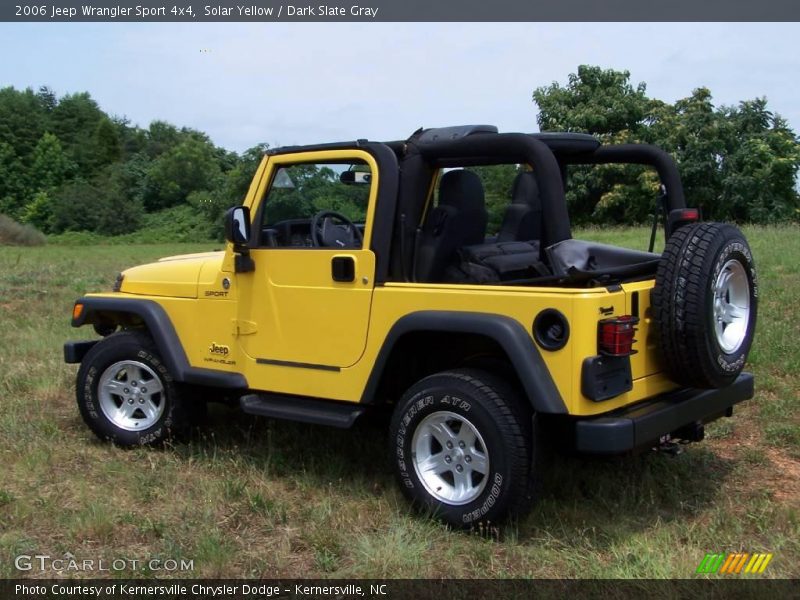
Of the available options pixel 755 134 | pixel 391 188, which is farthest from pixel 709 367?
pixel 755 134

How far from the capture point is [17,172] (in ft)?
222

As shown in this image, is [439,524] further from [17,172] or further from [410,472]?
[17,172]

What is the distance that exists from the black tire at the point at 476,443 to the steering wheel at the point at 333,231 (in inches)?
42.9

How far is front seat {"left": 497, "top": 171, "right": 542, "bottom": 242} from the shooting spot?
5043 millimetres

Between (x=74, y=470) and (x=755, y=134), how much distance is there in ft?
98.3

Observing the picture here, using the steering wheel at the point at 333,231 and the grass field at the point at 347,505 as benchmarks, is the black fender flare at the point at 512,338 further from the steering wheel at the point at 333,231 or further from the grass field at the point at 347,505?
the steering wheel at the point at 333,231

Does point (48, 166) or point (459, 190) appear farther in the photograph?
point (48, 166)

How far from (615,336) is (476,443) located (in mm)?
879

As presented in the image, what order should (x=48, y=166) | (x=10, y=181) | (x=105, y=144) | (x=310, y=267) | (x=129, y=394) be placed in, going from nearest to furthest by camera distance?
(x=310, y=267) → (x=129, y=394) → (x=10, y=181) → (x=48, y=166) → (x=105, y=144)

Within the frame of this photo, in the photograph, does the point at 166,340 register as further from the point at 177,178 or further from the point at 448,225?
the point at 177,178

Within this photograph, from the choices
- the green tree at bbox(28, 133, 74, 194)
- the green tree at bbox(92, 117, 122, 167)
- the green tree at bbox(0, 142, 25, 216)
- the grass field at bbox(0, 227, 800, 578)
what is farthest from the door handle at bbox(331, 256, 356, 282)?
the green tree at bbox(92, 117, 122, 167)

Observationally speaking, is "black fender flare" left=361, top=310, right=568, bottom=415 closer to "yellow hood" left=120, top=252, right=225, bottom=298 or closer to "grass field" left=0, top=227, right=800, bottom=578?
"grass field" left=0, top=227, right=800, bottom=578

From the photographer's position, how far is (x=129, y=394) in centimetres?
568

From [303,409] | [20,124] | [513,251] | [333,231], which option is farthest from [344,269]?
[20,124]
